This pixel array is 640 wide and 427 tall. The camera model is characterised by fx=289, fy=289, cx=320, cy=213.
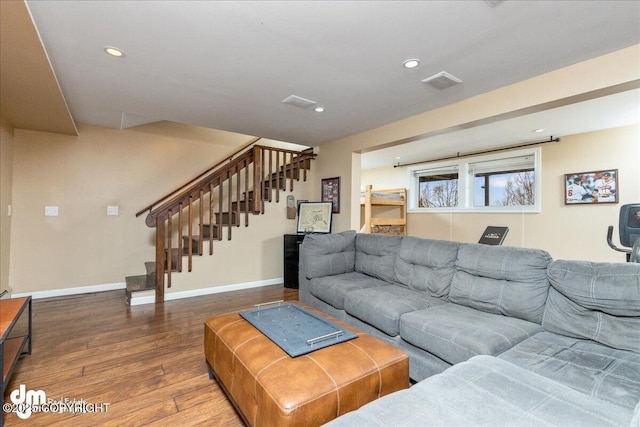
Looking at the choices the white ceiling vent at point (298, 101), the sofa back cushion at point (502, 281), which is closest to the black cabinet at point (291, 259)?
the white ceiling vent at point (298, 101)

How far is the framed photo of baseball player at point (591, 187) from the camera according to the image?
140 inches

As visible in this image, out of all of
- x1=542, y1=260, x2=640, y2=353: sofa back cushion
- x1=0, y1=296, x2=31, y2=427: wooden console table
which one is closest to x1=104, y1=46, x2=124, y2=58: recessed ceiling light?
x1=0, y1=296, x2=31, y2=427: wooden console table

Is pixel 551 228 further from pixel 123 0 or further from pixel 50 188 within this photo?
pixel 50 188

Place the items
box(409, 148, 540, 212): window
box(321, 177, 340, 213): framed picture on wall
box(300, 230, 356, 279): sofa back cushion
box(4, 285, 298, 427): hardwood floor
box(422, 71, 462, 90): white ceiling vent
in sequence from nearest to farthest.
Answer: box(4, 285, 298, 427): hardwood floor
box(422, 71, 462, 90): white ceiling vent
box(300, 230, 356, 279): sofa back cushion
box(409, 148, 540, 212): window
box(321, 177, 340, 213): framed picture on wall

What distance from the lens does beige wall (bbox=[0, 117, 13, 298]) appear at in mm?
3266

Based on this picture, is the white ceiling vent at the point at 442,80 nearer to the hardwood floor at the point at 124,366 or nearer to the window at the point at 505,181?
the window at the point at 505,181

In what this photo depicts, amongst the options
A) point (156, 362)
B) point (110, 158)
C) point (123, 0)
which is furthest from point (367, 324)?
point (110, 158)

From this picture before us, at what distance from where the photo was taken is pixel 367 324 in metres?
2.33

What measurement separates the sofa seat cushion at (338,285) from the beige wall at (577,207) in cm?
276

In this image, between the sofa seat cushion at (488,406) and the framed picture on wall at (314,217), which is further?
the framed picture on wall at (314,217)

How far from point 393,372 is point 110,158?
15.6 ft

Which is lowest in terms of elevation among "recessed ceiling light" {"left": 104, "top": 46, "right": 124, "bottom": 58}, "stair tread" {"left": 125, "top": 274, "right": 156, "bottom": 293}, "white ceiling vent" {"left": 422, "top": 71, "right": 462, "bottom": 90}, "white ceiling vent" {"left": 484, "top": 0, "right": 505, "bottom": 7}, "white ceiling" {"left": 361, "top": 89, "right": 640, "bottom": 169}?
"stair tread" {"left": 125, "top": 274, "right": 156, "bottom": 293}

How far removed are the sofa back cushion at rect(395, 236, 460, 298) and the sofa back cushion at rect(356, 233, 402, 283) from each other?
4.7 inches

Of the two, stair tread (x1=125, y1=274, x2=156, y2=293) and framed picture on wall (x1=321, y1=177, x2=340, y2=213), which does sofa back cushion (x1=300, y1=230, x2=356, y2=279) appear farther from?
stair tread (x1=125, y1=274, x2=156, y2=293)
